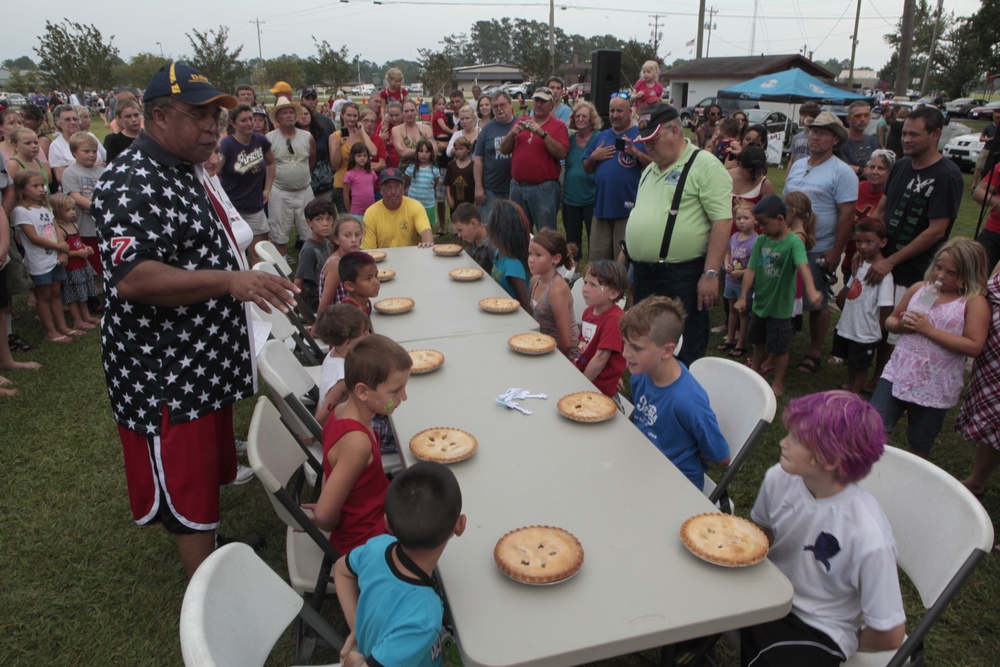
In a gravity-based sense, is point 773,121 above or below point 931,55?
below

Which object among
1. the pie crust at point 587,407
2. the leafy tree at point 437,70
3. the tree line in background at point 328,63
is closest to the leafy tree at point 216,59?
the tree line in background at point 328,63

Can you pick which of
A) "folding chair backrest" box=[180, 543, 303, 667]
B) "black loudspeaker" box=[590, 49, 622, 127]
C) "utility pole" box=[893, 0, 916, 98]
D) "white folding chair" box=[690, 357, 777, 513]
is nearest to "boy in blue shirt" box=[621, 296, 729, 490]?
"white folding chair" box=[690, 357, 777, 513]

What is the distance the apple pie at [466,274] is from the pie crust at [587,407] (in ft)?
6.47

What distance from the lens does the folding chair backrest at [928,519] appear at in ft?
5.56

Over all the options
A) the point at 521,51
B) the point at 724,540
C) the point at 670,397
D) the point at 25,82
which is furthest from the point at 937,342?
the point at 521,51

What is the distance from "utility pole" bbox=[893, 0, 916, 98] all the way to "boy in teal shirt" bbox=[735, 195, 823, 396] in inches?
529

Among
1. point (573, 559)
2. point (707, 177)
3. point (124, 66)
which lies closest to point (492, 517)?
point (573, 559)

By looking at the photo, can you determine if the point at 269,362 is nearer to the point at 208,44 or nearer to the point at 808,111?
the point at 808,111

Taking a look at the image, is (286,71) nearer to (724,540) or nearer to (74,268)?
(74,268)

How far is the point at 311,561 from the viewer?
2219 mm

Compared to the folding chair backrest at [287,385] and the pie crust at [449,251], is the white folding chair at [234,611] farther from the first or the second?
the pie crust at [449,251]

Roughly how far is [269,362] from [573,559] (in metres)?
1.79

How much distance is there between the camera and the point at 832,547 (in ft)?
5.53

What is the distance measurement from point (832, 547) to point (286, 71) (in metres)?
52.6
